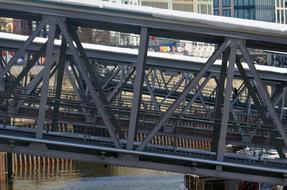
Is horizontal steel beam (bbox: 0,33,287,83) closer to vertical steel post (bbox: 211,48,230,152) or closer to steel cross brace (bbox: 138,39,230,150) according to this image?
vertical steel post (bbox: 211,48,230,152)

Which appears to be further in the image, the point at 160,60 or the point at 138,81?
the point at 160,60

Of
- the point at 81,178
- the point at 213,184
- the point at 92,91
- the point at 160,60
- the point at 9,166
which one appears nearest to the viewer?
the point at 92,91

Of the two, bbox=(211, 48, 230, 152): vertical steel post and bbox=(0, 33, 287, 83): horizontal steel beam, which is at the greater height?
bbox=(0, 33, 287, 83): horizontal steel beam

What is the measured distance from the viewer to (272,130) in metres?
28.7

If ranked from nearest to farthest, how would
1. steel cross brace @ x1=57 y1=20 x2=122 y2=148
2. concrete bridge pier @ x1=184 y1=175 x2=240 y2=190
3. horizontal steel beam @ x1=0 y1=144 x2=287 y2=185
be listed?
1. steel cross brace @ x1=57 y1=20 x2=122 y2=148
2. horizontal steel beam @ x1=0 y1=144 x2=287 y2=185
3. concrete bridge pier @ x1=184 y1=175 x2=240 y2=190

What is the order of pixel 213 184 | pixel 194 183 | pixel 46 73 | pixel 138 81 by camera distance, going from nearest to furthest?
1. pixel 138 81
2. pixel 46 73
3. pixel 213 184
4. pixel 194 183

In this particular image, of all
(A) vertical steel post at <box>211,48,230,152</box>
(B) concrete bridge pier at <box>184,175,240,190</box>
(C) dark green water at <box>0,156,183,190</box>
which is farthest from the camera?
(C) dark green water at <box>0,156,183,190</box>

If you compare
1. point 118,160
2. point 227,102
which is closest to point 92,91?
point 118,160

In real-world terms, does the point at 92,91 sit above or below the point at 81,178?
above

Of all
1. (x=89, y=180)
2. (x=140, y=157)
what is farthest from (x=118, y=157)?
(x=89, y=180)

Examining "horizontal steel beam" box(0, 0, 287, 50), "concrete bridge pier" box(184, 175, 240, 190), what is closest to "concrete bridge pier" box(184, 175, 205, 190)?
"concrete bridge pier" box(184, 175, 240, 190)

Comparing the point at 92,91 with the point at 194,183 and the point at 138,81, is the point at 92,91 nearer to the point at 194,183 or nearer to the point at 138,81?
the point at 138,81

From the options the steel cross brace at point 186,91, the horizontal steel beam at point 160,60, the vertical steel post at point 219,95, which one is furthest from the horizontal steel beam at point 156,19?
the horizontal steel beam at point 160,60

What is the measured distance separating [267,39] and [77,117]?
793 inches
